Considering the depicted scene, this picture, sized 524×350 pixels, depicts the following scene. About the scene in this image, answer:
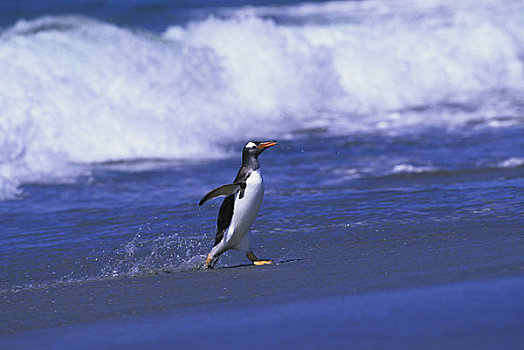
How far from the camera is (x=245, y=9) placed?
25.6 meters

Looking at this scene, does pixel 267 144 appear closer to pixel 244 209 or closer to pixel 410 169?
pixel 244 209

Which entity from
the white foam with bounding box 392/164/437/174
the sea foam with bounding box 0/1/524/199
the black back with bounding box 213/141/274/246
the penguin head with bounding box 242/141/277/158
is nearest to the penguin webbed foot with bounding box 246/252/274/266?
the black back with bounding box 213/141/274/246

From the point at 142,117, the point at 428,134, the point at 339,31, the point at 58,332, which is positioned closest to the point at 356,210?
the point at 58,332

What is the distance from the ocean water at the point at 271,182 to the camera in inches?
161

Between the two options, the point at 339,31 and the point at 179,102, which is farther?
the point at 339,31

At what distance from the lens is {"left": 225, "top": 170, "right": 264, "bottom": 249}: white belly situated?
5.46 meters

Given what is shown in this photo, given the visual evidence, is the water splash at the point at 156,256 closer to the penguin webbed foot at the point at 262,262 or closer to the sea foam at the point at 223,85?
the penguin webbed foot at the point at 262,262

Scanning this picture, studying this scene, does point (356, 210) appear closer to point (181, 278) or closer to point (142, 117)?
point (181, 278)

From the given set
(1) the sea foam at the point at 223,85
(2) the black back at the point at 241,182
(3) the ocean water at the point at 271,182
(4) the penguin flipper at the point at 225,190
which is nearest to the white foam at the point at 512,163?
(3) the ocean water at the point at 271,182

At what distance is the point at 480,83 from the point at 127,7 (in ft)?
35.2

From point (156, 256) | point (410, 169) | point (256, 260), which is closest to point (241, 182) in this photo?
point (256, 260)

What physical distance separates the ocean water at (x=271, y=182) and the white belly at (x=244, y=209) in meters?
0.19

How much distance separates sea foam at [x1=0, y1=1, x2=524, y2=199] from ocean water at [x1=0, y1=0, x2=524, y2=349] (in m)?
0.04

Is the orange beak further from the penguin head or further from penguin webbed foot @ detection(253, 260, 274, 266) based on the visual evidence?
penguin webbed foot @ detection(253, 260, 274, 266)
